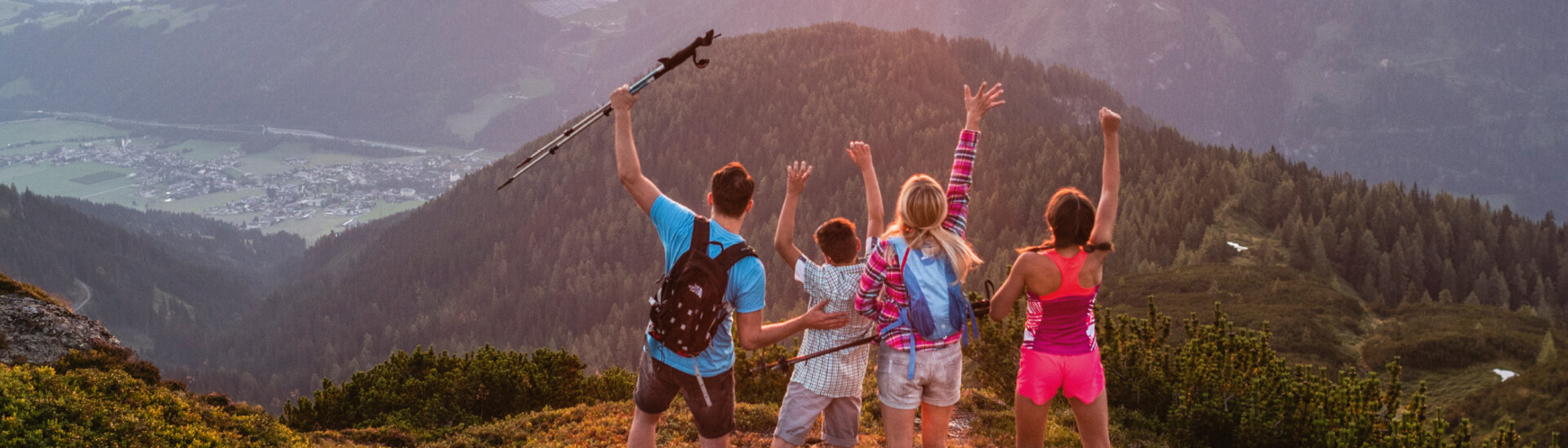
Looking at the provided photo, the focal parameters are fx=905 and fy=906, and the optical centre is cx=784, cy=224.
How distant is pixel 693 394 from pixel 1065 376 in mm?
3024

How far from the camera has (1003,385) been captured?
52.4ft

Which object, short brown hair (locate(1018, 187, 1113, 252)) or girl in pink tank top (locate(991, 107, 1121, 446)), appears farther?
girl in pink tank top (locate(991, 107, 1121, 446))

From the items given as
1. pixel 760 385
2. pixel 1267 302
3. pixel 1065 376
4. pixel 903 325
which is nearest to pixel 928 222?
pixel 903 325

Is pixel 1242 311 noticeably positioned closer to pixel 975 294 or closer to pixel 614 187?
pixel 975 294

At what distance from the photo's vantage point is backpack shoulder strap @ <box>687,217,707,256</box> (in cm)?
700

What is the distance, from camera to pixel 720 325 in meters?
7.30

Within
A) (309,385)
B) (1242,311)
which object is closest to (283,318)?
(309,385)

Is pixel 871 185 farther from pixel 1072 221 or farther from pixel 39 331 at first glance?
pixel 39 331

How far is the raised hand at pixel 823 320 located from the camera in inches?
279

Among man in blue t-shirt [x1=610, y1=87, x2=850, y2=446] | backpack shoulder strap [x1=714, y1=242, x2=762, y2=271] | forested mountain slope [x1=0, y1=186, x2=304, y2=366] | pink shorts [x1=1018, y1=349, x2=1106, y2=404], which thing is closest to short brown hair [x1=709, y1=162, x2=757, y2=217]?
man in blue t-shirt [x1=610, y1=87, x2=850, y2=446]

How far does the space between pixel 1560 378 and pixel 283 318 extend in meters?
193

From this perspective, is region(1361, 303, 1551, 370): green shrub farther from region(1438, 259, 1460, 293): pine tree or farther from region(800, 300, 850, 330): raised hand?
region(800, 300, 850, 330): raised hand

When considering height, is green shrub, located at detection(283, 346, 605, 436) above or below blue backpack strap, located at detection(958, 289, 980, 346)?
below

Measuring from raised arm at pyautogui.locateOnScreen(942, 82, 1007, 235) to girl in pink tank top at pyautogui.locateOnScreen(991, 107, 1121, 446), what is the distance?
0.68 meters
